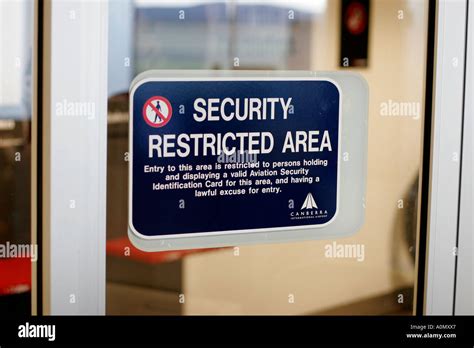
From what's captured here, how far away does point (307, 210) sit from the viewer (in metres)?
1.92

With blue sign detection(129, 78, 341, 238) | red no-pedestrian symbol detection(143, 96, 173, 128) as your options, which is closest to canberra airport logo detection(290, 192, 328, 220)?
blue sign detection(129, 78, 341, 238)

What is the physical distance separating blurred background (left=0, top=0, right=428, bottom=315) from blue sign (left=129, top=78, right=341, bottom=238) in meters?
0.05

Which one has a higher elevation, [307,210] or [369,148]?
[369,148]

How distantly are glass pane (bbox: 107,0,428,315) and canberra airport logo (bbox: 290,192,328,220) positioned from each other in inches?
3.1

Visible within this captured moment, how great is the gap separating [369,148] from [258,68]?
394 mm

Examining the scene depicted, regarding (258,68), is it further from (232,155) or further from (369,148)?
(369,148)

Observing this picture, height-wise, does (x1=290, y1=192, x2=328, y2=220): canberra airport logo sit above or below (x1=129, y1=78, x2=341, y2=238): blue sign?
below

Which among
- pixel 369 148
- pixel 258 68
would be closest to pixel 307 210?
pixel 369 148

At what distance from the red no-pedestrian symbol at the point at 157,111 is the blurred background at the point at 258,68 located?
6cm

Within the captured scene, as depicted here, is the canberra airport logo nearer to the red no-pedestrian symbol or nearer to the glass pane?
the glass pane

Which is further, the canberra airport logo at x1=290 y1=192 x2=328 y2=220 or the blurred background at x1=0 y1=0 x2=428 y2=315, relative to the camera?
the canberra airport logo at x1=290 y1=192 x2=328 y2=220

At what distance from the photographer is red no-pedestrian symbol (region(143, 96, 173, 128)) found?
5.97 feet

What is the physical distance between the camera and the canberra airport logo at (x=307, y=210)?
1913 mm
